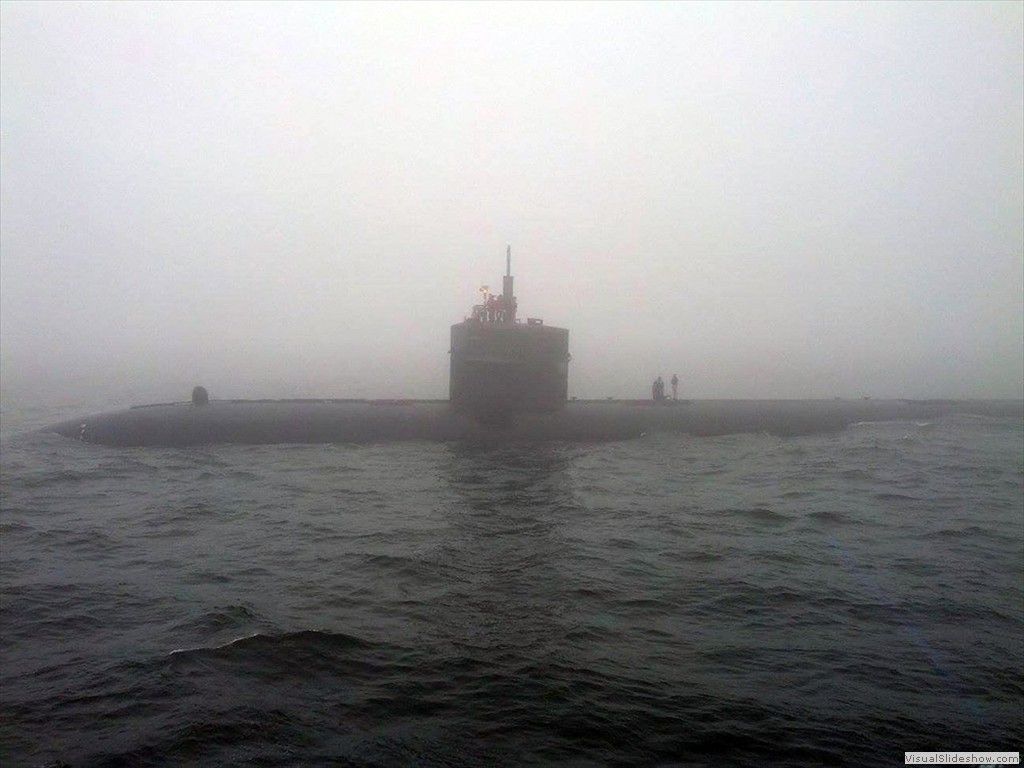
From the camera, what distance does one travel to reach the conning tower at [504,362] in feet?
88.8

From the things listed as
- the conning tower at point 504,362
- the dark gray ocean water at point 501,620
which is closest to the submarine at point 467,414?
the conning tower at point 504,362

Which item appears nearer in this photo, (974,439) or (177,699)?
(177,699)

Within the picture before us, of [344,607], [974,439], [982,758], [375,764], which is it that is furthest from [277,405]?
[974,439]

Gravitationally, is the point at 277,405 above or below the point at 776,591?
above

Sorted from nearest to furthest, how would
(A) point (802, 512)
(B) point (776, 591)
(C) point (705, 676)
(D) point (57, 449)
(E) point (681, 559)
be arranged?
(C) point (705, 676) → (B) point (776, 591) → (E) point (681, 559) → (A) point (802, 512) → (D) point (57, 449)

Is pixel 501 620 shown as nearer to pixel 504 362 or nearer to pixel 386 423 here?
pixel 504 362

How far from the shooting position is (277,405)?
3092cm

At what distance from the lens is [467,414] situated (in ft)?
91.8

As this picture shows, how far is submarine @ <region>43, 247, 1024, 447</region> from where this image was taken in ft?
88.9

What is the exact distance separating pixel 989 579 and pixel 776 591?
429cm

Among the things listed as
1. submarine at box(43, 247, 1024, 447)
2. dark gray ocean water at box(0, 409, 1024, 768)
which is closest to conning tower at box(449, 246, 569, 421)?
submarine at box(43, 247, 1024, 447)

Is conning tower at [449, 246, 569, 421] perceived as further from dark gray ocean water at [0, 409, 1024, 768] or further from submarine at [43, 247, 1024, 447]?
dark gray ocean water at [0, 409, 1024, 768]

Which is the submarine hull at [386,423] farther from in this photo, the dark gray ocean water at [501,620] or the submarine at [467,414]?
the dark gray ocean water at [501,620]

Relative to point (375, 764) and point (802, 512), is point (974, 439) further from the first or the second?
point (375, 764)
